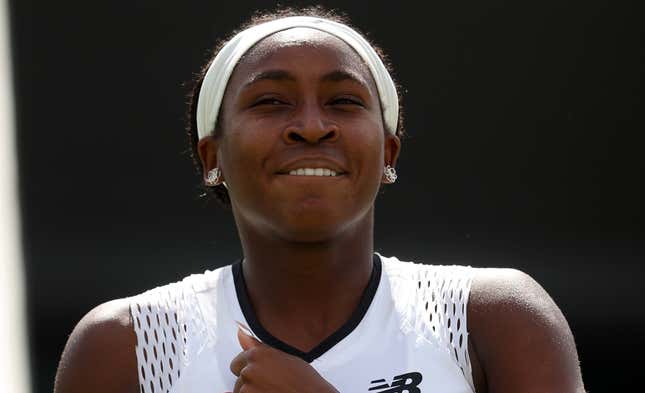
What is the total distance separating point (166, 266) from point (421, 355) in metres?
1.93

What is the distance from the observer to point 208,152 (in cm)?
232

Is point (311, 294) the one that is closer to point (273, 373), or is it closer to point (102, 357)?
point (273, 373)

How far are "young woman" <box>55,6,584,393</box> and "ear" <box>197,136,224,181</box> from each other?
0.01 m

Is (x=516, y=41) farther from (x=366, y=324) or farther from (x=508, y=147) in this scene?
(x=366, y=324)

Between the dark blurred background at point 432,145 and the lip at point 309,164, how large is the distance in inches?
72.1

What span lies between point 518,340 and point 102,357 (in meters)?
0.78

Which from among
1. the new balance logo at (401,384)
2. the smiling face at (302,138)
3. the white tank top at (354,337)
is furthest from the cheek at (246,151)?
the new balance logo at (401,384)

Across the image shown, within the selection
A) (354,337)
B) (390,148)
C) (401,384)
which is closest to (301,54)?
(390,148)

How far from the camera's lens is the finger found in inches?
78.7

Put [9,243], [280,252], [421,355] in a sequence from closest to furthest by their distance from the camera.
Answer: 1. [421,355]
2. [280,252]
3. [9,243]

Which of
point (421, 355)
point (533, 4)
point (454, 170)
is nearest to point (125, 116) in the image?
point (454, 170)

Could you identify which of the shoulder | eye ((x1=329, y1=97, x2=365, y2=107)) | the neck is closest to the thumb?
the neck

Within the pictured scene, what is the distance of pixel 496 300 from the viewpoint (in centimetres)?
208

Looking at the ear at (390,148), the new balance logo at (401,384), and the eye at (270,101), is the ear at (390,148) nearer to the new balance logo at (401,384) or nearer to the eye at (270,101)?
the eye at (270,101)
